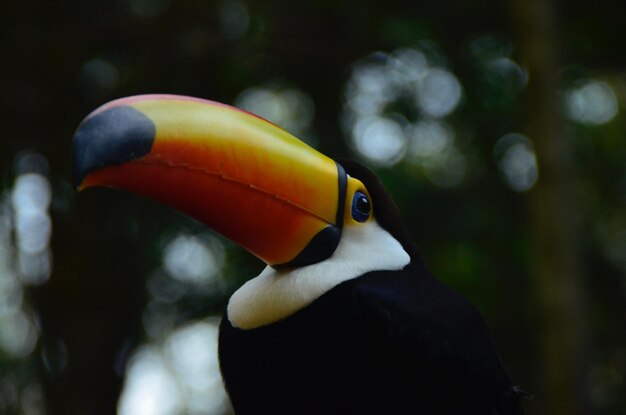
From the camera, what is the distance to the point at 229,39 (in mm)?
6633

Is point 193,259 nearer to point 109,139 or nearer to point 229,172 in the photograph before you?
point 229,172

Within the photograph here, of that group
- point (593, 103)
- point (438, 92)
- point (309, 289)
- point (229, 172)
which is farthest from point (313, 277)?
point (593, 103)

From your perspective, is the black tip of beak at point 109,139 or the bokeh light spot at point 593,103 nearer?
the black tip of beak at point 109,139

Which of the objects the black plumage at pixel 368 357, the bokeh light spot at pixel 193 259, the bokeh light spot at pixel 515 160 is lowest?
the bokeh light spot at pixel 193 259

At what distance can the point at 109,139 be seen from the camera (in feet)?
7.00

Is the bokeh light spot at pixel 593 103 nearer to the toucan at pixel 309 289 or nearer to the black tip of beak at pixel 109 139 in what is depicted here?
the toucan at pixel 309 289

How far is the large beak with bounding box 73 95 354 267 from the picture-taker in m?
2.16

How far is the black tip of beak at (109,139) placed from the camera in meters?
2.10

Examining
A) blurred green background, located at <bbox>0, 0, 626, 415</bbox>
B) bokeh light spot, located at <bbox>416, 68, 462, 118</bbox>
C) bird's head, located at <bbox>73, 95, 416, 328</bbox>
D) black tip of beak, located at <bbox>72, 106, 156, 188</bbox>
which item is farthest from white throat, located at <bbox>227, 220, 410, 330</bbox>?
bokeh light spot, located at <bbox>416, 68, 462, 118</bbox>

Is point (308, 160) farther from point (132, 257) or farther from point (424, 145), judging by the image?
point (424, 145)

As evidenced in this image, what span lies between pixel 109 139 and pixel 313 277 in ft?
2.35

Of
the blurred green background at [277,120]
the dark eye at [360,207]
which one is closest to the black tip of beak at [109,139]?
the dark eye at [360,207]

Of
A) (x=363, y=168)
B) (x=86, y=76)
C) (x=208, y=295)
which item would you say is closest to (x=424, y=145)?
(x=208, y=295)

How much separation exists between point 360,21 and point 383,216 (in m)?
3.85
